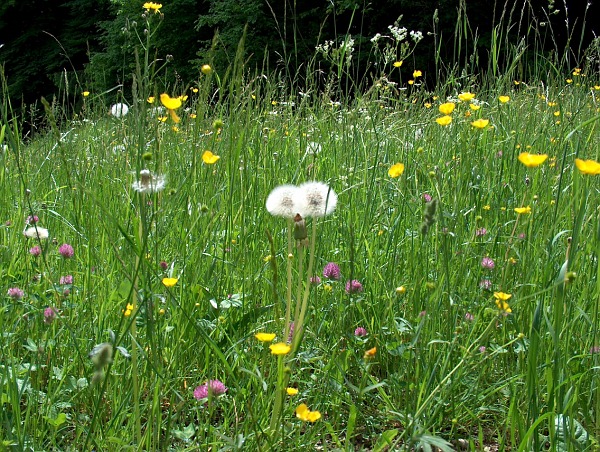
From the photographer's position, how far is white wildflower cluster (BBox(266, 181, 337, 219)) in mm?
1077

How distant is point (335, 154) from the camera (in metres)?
2.16

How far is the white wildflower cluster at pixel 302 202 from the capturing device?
1.08m

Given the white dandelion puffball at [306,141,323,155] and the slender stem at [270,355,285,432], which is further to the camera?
the white dandelion puffball at [306,141,323,155]

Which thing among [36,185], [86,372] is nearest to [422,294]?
[86,372]

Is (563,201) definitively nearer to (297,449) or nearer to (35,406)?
(297,449)

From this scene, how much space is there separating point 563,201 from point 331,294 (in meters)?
0.73

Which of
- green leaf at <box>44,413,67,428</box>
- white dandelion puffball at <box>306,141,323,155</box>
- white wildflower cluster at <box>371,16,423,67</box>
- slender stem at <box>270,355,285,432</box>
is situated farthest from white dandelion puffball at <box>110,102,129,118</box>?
slender stem at <box>270,355,285,432</box>

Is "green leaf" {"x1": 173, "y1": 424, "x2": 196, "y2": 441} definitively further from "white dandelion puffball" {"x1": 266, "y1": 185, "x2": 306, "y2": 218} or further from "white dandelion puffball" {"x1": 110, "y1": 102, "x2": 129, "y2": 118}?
"white dandelion puffball" {"x1": 110, "y1": 102, "x2": 129, "y2": 118}

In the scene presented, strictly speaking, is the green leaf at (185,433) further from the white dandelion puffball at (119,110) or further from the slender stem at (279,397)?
the white dandelion puffball at (119,110)

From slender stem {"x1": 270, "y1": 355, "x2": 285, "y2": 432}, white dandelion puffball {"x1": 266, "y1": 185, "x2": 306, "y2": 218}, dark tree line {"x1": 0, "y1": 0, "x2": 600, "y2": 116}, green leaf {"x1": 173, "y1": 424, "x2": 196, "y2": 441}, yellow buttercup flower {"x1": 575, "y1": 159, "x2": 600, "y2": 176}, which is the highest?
yellow buttercup flower {"x1": 575, "y1": 159, "x2": 600, "y2": 176}

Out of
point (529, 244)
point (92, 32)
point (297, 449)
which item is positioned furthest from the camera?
point (92, 32)

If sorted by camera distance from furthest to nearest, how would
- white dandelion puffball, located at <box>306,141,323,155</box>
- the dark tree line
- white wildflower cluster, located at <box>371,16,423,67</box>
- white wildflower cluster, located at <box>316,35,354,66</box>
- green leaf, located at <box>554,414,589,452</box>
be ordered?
the dark tree line, white wildflower cluster, located at <box>371,16,423,67</box>, white dandelion puffball, located at <box>306,141,323,155</box>, white wildflower cluster, located at <box>316,35,354,66</box>, green leaf, located at <box>554,414,589,452</box>

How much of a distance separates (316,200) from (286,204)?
55 millimetres

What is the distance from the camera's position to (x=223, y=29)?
34.4 ft
